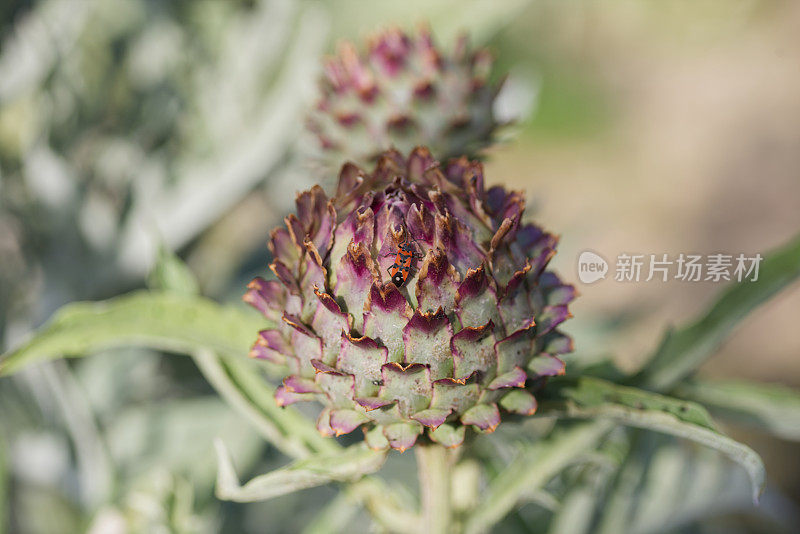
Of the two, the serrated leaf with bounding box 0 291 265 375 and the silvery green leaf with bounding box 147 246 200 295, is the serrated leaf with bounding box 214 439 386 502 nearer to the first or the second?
the serrated leaf with bounding box 0 291 265 375

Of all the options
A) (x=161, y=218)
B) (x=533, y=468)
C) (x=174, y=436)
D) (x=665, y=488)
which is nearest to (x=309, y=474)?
(x=533, y=468)

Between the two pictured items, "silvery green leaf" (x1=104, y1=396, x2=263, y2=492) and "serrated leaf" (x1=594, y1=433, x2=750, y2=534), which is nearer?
"serrated leaf" (x1=594, y1=433, x2=750, y2=534)

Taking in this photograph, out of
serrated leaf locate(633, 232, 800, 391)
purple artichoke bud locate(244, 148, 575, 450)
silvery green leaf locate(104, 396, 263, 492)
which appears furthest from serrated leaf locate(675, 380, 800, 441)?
silvery green leaf locate(104, 396, 263, 492)

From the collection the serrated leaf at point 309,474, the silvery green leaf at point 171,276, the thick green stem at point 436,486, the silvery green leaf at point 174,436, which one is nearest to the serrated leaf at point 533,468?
the thick green stem at point 436,486

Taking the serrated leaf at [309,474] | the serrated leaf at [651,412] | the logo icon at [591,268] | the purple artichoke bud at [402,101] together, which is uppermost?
the purple artichoke bud at [402,101]

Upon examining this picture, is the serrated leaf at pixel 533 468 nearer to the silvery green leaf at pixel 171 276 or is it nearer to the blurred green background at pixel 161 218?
the blurred green background at pixel 161 218

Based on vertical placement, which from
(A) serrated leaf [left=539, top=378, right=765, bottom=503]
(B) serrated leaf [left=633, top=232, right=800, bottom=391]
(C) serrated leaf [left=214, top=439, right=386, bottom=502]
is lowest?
(C) serrated leaf [left=214, top=439, right=386, bottom=502]

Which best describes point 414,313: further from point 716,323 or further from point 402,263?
point 716,323
